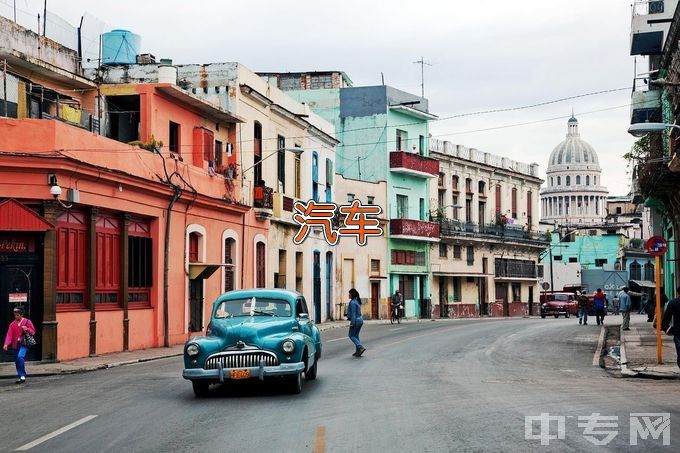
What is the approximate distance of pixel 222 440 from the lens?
10.6 m

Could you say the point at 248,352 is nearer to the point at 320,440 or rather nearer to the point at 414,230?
the point at 320,440

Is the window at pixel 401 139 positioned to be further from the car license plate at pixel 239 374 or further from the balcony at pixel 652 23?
the car license plate at pixel 239 374

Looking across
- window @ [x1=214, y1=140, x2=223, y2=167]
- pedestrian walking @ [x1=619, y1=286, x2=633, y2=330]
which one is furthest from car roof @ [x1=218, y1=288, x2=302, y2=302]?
pedestrian walking @ [x1=619, y1=286, x2=633, y2=330]

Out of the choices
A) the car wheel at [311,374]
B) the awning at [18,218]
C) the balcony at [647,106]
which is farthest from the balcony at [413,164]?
the car wheel at [311,374]

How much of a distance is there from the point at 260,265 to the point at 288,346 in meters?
25.7

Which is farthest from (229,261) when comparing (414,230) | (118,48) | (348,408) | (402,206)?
(402,206)

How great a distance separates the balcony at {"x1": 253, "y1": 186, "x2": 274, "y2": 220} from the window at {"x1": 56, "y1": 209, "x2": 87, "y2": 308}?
14.1 meters

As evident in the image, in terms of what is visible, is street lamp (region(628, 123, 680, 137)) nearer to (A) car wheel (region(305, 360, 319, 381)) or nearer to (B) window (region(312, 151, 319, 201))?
(A) car wheel (region(305, 360, 319, 381))

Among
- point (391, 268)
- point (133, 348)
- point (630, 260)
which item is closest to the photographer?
→ point (133, 348)

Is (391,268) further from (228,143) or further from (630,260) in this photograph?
(630,260)

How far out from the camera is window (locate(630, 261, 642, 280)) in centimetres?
10931

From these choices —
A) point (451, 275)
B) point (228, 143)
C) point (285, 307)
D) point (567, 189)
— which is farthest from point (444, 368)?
point (567, 189)

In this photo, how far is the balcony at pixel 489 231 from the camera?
6662cm

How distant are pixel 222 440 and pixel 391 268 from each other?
164 feet
